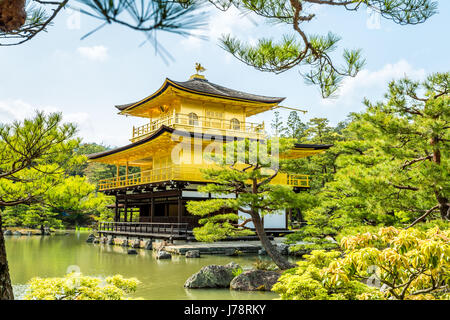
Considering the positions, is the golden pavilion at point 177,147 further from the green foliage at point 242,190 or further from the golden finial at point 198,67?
the green foliage at point 242,190

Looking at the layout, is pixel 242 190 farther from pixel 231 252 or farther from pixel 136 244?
pixel 136 244

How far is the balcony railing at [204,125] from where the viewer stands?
1592cm

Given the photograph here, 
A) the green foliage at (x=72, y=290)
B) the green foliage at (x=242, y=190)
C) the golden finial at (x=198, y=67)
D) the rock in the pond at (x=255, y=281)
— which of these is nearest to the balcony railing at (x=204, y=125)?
the golden finial at (x=198, y=67)

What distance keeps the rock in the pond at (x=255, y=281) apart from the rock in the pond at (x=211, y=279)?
210 mm

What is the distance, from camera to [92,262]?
977 centimetres

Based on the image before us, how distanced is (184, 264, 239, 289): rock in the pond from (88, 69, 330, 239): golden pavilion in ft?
20.1

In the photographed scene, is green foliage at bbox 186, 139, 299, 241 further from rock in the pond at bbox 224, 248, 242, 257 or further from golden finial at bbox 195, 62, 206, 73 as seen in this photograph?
golden finial at bbox 195, 62, 206, 73

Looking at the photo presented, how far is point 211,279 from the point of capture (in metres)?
6.49

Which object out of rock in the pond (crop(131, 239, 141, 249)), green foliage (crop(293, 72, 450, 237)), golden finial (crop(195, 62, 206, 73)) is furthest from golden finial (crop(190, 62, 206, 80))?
green foliage (crop(293, 72, 450, 237))

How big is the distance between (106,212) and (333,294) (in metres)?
21.7

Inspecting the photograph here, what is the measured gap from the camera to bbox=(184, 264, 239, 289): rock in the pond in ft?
21.1
